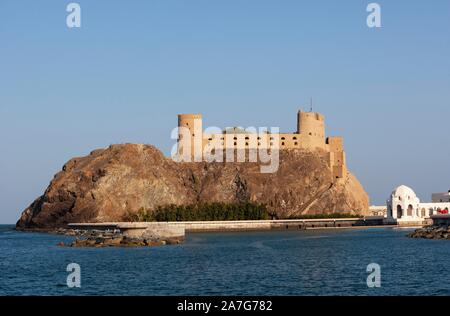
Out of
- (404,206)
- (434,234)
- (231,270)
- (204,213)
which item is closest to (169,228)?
(434,234)

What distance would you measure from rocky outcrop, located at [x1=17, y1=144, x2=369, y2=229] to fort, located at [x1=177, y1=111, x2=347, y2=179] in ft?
9.28

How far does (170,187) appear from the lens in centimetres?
17600

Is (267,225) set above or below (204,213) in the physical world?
below

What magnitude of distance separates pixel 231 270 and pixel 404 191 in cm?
10410

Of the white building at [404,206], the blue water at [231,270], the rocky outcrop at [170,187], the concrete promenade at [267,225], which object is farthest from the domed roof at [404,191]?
the blue water at [231,270]

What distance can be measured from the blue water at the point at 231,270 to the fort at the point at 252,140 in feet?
301

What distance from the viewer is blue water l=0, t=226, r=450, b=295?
49688 millimetres

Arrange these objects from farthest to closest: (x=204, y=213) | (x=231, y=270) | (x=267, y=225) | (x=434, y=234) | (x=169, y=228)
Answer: (x=204, y=213) → (x=267, y=225) → (x=434, y=234) → (x=169, y=228) → (x=231, y=270)

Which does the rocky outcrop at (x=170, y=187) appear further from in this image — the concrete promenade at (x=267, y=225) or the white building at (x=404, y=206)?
the white building at (x=404, y=206)

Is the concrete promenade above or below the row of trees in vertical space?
below

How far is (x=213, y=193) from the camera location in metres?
182

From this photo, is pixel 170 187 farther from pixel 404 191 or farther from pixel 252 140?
pixel 404 191

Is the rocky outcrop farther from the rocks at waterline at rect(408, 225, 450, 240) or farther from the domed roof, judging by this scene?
the rocks at waterline at rect(408, 225, 450, 240)

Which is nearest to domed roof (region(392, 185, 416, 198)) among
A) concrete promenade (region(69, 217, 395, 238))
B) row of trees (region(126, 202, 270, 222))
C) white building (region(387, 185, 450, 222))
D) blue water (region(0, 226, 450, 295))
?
white building (region(387, 185, 450, 222))
